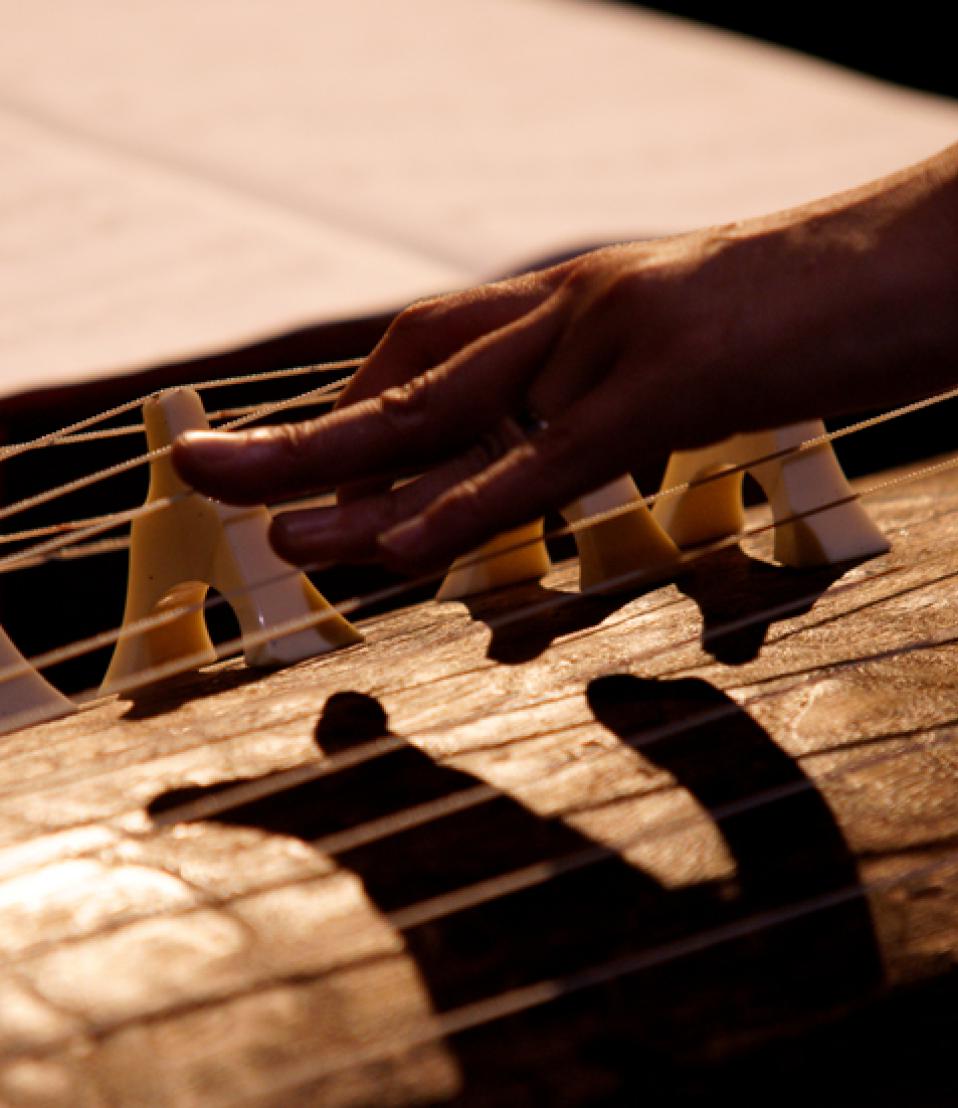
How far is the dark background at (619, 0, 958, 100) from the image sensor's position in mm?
4215

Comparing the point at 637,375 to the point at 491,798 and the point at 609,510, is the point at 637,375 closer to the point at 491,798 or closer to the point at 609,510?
the point at 491,798

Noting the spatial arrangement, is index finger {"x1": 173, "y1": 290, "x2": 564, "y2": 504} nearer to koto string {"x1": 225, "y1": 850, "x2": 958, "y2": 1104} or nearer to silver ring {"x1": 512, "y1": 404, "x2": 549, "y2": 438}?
silver ring {"x1": 512, "y1": 404, "x2": 549, "y2": 438}

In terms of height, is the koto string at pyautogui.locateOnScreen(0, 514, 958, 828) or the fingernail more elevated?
the fingernail

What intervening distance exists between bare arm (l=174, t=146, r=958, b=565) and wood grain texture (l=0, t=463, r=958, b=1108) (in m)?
0.14

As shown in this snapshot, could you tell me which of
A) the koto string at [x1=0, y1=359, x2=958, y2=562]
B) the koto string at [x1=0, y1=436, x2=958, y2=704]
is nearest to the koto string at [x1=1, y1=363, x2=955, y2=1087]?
the koto string at [x1=0, y1=436, x2=958, y2=704]

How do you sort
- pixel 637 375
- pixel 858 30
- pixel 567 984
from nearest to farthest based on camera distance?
pixel 567 984
pixel 637 375
pixel 858 30

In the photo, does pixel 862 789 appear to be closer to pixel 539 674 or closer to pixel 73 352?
pixel 539 674

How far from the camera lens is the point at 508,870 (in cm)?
65

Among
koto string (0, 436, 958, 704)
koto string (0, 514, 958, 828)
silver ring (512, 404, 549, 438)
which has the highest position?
silver ring (512, 404, 549, 438)

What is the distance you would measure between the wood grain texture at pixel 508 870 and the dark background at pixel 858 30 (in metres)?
3.70

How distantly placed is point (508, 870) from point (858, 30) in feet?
13.6

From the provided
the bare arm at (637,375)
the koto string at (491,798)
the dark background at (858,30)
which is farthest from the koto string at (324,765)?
the dark background at (858,30)

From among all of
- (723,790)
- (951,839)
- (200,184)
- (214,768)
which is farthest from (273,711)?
(200,184)

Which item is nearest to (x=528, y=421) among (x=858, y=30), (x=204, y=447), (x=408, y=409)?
(x=408, y=409)
